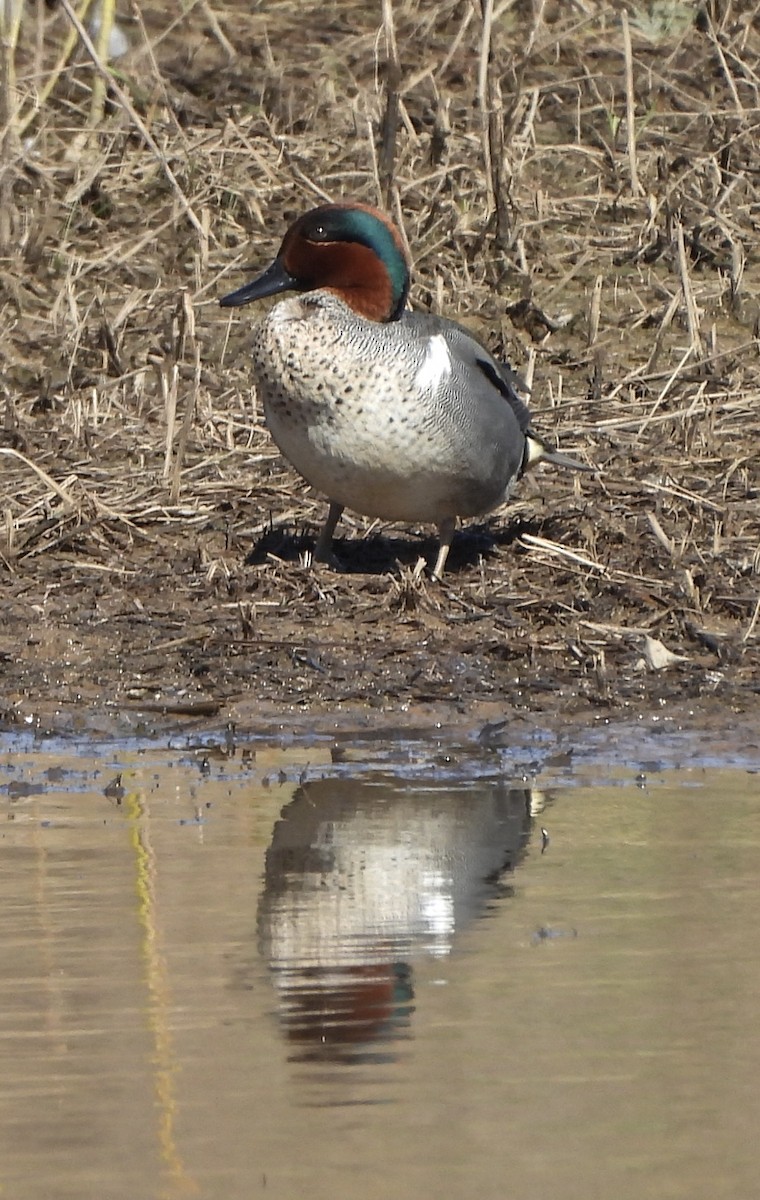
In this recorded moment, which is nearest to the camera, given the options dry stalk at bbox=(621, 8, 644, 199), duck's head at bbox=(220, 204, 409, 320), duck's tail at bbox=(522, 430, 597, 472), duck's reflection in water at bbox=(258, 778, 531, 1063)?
duck's reflection in water at bbox=(258, 778, 531, 1063)

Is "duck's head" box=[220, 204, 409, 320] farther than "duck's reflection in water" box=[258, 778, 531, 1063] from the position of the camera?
Yes

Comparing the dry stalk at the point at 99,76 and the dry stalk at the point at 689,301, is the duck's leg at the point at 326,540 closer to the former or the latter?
the dry stalk at the point at 689,301

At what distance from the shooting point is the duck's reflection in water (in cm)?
317

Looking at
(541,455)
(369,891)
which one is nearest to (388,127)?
(541,455)

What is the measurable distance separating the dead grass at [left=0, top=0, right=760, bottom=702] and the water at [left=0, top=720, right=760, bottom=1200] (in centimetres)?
95

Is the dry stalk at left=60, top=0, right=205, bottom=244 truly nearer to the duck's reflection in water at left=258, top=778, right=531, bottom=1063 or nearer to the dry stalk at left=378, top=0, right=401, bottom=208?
the dry stalk at left=378, top=0, right=401, bottom=208

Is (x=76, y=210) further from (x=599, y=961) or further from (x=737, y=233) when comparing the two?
(x=599, y=961)

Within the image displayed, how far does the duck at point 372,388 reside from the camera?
5773 millimetres

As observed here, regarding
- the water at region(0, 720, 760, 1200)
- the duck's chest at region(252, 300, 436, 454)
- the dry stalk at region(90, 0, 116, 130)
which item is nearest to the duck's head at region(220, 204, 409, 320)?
the duck's chest at region(252, 300, 436, 454)

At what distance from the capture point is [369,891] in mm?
3807

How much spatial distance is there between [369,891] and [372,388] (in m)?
2.21

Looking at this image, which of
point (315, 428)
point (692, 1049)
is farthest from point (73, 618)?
point (692, 1049)

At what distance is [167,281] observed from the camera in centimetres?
862

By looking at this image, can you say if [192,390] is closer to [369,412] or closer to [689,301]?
[369,412]
